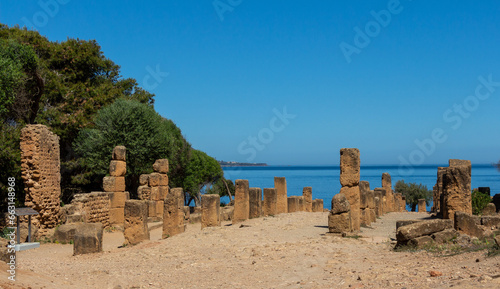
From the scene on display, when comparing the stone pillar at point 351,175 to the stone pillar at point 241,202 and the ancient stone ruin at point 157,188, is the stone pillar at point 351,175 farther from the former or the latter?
the ancient stone ruin at point 157,188

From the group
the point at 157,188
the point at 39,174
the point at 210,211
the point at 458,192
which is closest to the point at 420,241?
the point at 458,192

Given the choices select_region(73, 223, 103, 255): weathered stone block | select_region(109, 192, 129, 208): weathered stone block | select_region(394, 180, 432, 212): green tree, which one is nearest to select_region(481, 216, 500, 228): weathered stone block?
select_region(73, 223, 103, 255): weathered stone block

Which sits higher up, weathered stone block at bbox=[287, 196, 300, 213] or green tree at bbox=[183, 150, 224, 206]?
green tree at bbox=[183, 150, 224, 206]

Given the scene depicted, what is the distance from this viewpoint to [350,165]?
1648 centimetres

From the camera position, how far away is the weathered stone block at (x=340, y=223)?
1464cm

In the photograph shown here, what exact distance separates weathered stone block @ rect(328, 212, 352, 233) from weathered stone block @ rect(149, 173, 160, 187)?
10258 mm

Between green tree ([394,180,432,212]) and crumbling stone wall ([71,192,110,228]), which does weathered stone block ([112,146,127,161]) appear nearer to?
crumbling stone wall ([71,192,110,228])

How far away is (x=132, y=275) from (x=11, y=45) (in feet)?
50.1

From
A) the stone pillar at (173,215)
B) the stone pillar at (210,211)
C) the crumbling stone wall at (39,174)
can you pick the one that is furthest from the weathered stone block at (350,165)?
the crumbling stone wall at (39,174)

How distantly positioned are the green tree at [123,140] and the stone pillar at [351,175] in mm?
14663

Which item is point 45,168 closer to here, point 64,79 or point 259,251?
Result: point 259,251

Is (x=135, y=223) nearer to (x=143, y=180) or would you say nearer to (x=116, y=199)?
(x=116, y=199)

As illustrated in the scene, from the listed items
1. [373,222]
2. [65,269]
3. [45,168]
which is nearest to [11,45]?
[45,168]

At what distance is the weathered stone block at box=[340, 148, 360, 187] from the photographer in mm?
16391
